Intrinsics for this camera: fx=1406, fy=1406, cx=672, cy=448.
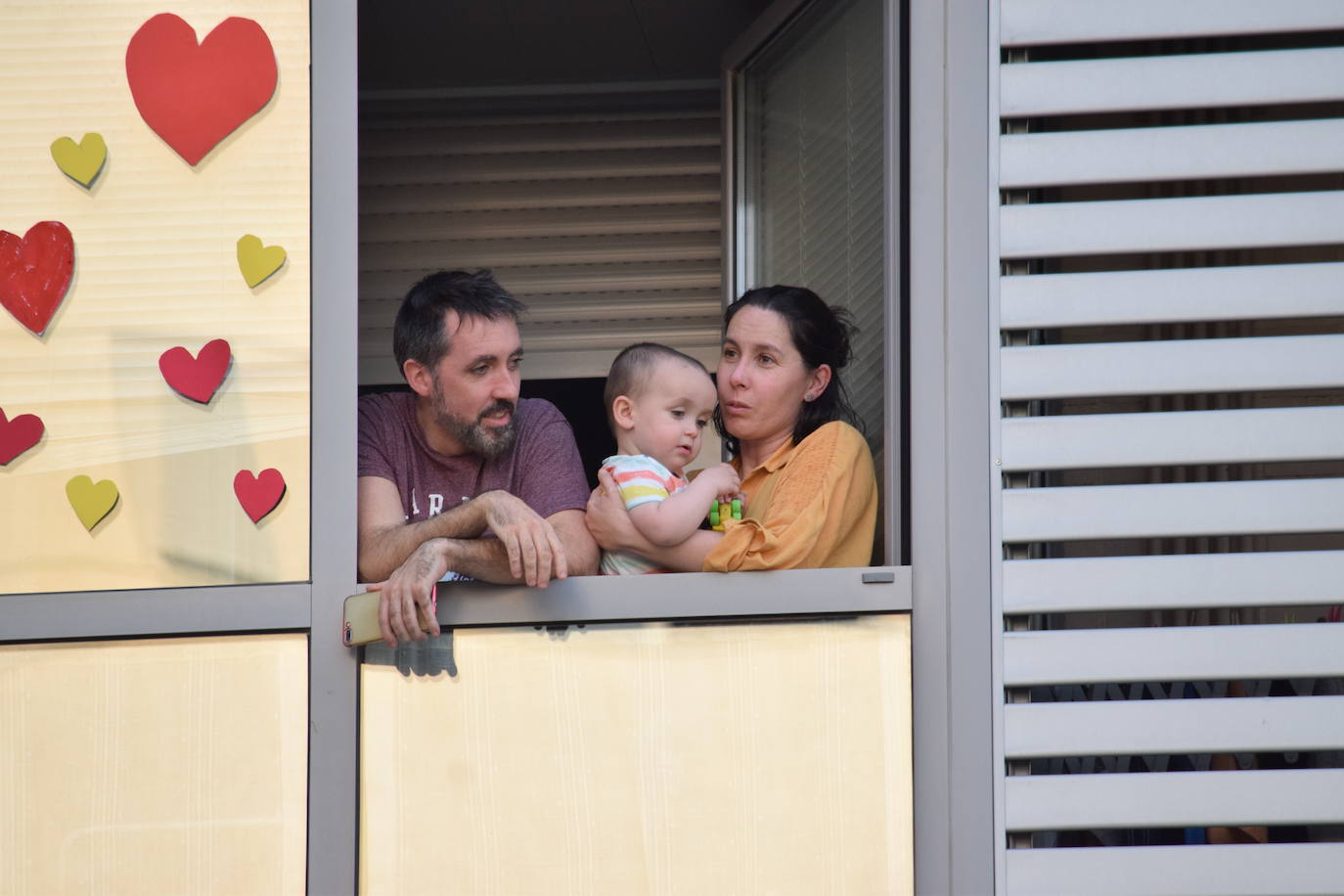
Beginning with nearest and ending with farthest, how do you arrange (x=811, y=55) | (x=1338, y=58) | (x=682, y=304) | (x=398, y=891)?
(x=398, y=891), (x=1338, y=58), (x=811, y=55), (x=682, y=304)

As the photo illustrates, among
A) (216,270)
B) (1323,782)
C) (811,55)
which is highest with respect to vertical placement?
(811,55)

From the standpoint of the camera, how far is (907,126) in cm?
319

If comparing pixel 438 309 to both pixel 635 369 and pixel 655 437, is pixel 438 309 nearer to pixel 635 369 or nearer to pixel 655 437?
pixel 635 369

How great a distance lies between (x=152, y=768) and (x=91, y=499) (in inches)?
22.4

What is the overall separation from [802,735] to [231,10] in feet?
6.46

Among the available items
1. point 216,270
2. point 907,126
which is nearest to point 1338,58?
point 907,126

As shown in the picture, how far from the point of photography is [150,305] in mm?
2988

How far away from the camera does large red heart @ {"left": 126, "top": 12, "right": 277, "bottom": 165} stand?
9.87ft

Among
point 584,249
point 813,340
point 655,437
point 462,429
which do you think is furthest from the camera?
point 584,249

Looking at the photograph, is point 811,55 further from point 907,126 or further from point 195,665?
point 195,665

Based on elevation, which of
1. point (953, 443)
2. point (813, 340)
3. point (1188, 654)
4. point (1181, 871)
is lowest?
point (1181, 871)

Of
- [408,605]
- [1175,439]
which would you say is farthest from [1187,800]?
[408,605]

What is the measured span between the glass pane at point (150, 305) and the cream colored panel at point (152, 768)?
18cm


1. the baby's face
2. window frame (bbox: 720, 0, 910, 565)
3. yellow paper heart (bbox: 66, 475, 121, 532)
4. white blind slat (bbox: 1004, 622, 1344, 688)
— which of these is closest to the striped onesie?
the baby's face
